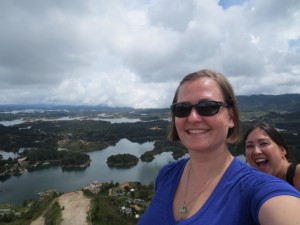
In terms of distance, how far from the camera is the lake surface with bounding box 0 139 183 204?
4825cm

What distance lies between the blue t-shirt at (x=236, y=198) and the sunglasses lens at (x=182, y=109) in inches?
17.6

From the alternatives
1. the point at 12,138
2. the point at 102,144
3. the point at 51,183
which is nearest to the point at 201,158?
the point at 51,183

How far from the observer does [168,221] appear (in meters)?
1.72

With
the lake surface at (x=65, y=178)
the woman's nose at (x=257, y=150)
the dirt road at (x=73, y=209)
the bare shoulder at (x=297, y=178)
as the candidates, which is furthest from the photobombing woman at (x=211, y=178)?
the lake surface at (x=65, y=178)

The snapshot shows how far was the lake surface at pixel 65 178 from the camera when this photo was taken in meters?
48.2

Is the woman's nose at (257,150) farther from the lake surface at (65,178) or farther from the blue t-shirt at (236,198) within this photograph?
the lake surface at (65,178)

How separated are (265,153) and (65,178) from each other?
192 ft

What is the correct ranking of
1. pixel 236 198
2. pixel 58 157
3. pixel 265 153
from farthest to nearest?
pixel 58 157 < pixel 265 153 < pixel 236 198

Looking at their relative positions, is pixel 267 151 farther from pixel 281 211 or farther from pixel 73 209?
pixel 73 209

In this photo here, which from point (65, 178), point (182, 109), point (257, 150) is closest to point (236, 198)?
point (182, 109)

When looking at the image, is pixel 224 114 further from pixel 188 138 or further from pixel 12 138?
pixel 12 138

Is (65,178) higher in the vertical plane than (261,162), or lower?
lower

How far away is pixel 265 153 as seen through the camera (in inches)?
121

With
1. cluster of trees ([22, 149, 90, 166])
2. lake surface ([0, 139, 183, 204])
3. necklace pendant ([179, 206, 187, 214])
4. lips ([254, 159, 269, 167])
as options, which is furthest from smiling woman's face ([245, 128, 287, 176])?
cluster of trees ([22, 149, 90, 166])
